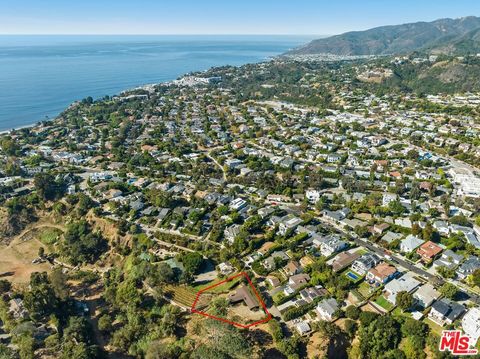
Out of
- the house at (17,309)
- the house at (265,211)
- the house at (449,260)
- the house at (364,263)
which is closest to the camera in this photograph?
the house at (17,309)

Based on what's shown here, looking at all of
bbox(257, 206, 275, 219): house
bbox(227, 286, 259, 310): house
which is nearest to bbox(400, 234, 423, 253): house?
bbox(257, 206, 275, 219): house

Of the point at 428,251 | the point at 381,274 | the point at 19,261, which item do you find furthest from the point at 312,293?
the point at 19,261

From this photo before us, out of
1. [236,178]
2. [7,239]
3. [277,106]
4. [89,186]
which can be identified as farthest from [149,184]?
[277,106]

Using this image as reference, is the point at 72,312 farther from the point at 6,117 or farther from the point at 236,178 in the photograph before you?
the point at 6,117

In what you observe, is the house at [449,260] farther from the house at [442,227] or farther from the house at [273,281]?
the house at [273,281]

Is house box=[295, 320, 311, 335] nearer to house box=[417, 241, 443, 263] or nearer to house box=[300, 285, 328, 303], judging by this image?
house box=[300, 285, 328, 303]

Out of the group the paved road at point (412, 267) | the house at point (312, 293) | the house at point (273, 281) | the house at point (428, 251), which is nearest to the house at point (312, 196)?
the paved road at point (412, 267)

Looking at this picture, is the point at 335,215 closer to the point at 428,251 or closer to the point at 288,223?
the point at 288,223
